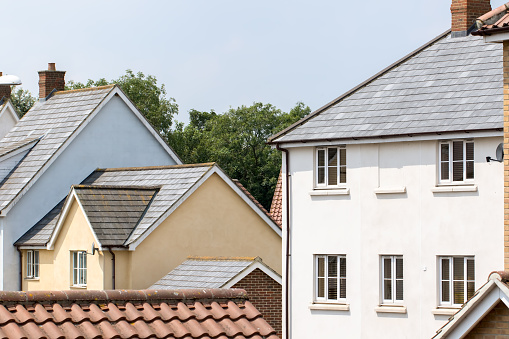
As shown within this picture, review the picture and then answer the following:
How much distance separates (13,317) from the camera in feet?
34.2

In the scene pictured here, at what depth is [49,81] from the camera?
46.6 meters

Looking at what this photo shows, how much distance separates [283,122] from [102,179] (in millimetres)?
46254

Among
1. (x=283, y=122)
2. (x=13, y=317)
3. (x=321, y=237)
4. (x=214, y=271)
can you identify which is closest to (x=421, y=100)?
(x=321, y=237)

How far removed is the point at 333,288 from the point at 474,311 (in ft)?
60.1

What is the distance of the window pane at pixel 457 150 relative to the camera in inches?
1159

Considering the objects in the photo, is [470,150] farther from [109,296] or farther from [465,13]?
[109,296]

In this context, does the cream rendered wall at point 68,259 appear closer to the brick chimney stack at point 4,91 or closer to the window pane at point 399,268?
the window pane at point 399,268

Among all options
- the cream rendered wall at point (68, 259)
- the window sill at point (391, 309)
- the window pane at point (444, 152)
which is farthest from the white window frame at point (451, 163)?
the cream rendered wall at point (68, 259)

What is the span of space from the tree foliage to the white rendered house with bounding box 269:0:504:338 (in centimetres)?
4733

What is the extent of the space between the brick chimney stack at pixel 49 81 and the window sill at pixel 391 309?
68.8 ft

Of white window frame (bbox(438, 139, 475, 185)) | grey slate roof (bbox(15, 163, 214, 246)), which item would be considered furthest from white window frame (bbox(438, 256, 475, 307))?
grey slate roof (bbox(15, 163, 214, 246))

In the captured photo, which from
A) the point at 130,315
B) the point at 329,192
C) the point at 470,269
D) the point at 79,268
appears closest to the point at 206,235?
the point at 79,268

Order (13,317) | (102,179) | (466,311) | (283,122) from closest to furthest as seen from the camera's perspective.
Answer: (13,317) → (466,311) → (102,179) → (283,122)

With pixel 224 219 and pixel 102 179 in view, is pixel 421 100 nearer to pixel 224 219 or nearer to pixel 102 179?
pixel 224 219
